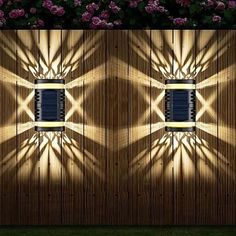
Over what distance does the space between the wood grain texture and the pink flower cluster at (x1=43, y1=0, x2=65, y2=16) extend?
38 cm

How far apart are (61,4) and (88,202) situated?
2.03 m

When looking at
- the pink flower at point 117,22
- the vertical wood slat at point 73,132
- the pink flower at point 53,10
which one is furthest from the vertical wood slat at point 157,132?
the pink flower at point 53,10

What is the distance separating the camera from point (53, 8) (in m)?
5.75

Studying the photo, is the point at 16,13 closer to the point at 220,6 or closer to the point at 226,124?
the point at 220,6

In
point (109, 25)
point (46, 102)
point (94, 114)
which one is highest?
point (109, 25)

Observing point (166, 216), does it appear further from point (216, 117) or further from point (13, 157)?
point (13, 157)

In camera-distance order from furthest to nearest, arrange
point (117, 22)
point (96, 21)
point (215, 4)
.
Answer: point (215, 4)
point (117, 22)
point (96, 21)

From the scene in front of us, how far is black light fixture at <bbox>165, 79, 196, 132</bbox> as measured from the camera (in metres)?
5.38

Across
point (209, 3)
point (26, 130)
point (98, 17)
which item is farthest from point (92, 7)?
point (26, 130)

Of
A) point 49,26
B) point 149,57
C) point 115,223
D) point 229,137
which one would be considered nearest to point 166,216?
point 115,223

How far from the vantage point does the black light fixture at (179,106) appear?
5.38 m

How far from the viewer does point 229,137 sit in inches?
215

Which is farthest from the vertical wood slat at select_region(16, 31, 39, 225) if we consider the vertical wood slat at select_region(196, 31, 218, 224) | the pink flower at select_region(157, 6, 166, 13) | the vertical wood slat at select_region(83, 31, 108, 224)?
the vertical wood slat at select_region(196, 31, 218, 224)

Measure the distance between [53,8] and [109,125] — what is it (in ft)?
4.38
